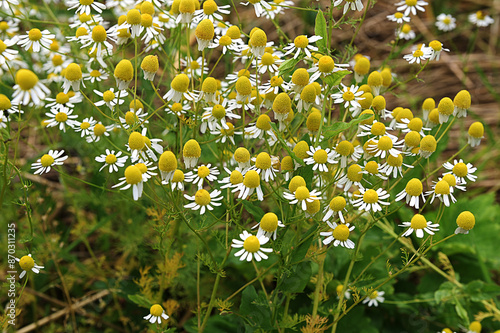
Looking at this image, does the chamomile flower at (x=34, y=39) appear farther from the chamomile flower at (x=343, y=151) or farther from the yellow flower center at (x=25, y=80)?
the chamomile flower at (x=343, y=151)

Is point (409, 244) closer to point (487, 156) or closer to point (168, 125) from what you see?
point (168, 125)

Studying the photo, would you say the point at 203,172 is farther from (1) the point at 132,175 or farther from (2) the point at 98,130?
(2) the point at 98,130

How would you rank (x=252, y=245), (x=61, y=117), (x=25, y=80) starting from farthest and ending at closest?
(x=61, y=117) < (x=252, y=245) < (x=25, y=80)

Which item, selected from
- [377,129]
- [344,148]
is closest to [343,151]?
[344,148]

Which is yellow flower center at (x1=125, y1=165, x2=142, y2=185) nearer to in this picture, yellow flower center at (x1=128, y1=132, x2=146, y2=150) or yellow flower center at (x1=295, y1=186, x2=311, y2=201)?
yellow flower center at (x1=128, y1=132, x2=146, y2=150)

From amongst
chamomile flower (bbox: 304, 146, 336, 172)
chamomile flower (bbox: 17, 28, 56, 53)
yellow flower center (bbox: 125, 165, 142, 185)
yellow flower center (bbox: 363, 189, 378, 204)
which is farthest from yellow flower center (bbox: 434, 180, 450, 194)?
chamomile flower (bbox: 17, 28, 56, 53)

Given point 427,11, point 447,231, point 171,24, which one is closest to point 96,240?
point 171,24

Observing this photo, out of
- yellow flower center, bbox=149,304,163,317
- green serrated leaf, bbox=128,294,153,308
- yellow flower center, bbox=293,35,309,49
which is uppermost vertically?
yellow flower center, bbox=293,35,309,49

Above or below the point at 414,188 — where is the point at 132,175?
above
